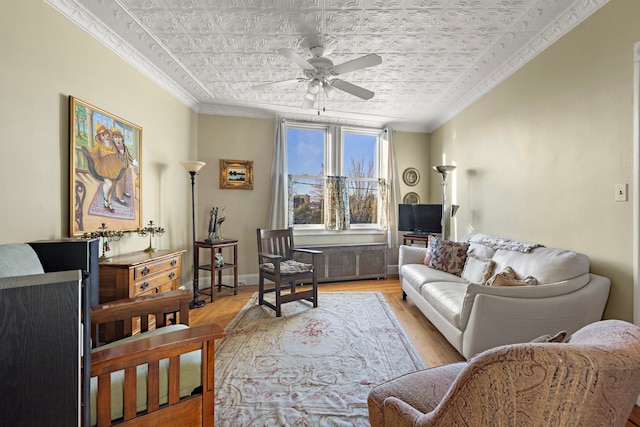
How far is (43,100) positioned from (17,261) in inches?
51.5

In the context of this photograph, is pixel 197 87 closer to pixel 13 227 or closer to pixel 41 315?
pixel 13 227

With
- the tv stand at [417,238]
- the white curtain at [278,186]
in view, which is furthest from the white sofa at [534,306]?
the white curtain at [278,186]

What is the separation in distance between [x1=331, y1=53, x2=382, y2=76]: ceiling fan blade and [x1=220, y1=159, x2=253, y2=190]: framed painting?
230 cm

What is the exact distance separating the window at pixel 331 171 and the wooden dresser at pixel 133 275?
234 cm

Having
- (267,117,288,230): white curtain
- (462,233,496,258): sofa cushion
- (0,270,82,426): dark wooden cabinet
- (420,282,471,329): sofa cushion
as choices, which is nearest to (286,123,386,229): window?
(267,117,288,230): white curtain

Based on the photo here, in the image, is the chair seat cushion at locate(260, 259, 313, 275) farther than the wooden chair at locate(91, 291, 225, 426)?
Yes

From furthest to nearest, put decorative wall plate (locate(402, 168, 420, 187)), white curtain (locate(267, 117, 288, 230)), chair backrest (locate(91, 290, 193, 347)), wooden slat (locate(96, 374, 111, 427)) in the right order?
1. decorative wall plate (locate(402, 168, 420, 187))
2. white curtain (locate(267, 117, 288, 230))
3. chair backrest (locate(91, 290, 193, 347))
4. wooden slat (locate(96, 374, 111, 427))

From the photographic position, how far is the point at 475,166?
3.72 meters

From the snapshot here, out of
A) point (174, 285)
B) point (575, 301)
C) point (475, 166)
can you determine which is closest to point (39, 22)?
point (174, 285)

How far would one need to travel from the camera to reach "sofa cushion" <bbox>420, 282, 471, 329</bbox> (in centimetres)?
218

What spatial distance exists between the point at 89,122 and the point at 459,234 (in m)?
4.41

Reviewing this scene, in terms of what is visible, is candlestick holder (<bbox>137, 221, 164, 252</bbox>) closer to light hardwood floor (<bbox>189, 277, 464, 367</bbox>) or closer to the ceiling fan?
light hardwood floor (<bbox>189, 277, 464, 367</bbox>)

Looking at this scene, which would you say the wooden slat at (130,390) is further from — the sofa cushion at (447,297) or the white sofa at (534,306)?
the sofa cushion at (447,297)

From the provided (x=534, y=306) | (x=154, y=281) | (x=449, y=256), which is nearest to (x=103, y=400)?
(x=154, y=281)
